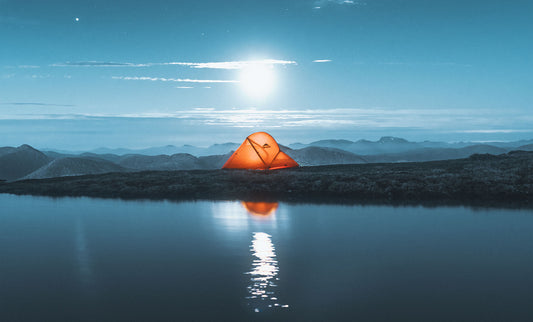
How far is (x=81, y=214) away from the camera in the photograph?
2389 cm

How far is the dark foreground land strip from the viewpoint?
27.0 metres

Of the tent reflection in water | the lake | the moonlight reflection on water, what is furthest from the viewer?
the tent reflection in water

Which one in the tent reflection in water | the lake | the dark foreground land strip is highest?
the dark foreground land strip

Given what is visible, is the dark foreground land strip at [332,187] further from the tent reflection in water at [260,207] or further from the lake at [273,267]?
the lake at [273,267]

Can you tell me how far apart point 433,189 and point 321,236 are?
1507 cm

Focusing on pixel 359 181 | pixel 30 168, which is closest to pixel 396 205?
pixel 359 181

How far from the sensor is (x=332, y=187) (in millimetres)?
30844

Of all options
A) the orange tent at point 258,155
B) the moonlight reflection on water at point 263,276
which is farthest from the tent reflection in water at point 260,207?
the orange tent at point 258,155

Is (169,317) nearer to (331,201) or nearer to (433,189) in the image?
(331,201)

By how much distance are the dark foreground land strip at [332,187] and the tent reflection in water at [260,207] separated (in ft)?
6.20

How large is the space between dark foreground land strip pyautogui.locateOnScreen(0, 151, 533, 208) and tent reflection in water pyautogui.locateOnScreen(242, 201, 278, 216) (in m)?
1.89

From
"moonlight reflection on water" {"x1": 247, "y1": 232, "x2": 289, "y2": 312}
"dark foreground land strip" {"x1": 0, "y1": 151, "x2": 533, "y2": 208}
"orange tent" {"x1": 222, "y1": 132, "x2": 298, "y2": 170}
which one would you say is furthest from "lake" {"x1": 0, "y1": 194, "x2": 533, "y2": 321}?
"orange tent" {"x1": 222, "y1": 132, "x2": 298, "y2": 170}

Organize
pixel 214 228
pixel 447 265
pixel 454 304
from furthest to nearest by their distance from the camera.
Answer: pixel 214 228 < pixel 447 265 < pixel 454 304

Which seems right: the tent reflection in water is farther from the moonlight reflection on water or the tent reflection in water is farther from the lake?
the moonlight reflection on water
